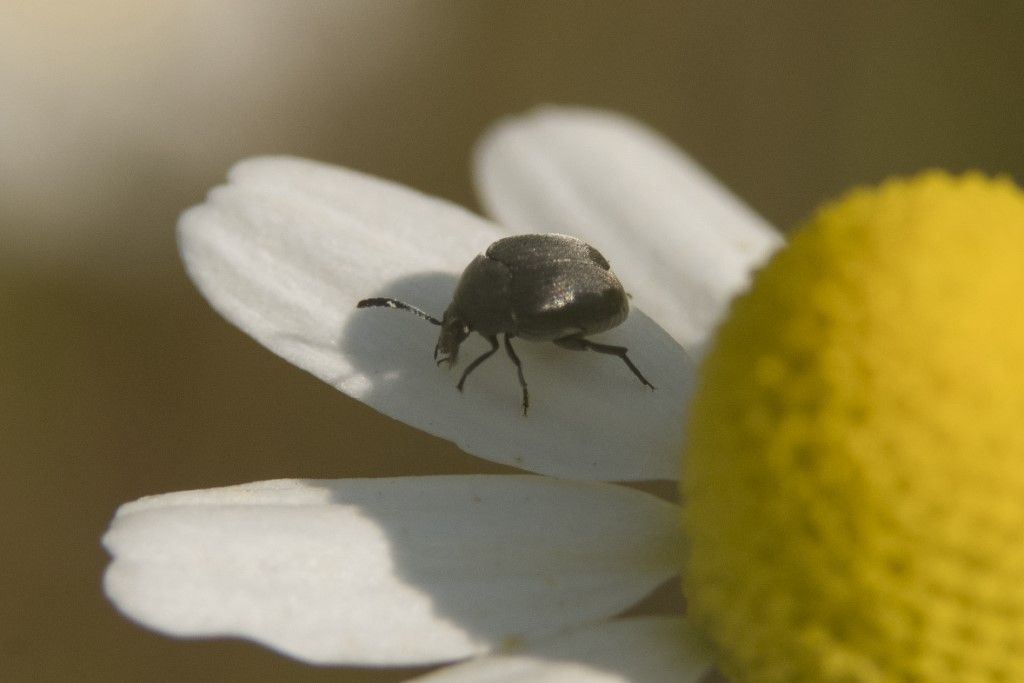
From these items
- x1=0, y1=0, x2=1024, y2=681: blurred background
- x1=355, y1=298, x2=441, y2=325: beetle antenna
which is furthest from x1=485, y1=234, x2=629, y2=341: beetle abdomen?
x1=0, y1=0, x2=1024, y2=681: blurred background

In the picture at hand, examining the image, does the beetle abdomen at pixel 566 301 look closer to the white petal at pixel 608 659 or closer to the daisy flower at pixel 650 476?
the daisy flower at pixel 650 476

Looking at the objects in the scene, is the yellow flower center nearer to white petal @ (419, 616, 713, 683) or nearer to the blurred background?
white petal @ (419, 616, 713, 683)

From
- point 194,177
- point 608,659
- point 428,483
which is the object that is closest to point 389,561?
point 428,483

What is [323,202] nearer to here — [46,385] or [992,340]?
[992,340]

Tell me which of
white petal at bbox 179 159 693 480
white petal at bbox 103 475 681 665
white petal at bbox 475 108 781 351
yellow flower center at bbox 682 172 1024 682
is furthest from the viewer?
white petal at bbox 475 108 781 351

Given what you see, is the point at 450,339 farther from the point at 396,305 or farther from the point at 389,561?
the point at 389,561

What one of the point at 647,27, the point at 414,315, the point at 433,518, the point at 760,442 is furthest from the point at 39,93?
the point at 760,442
